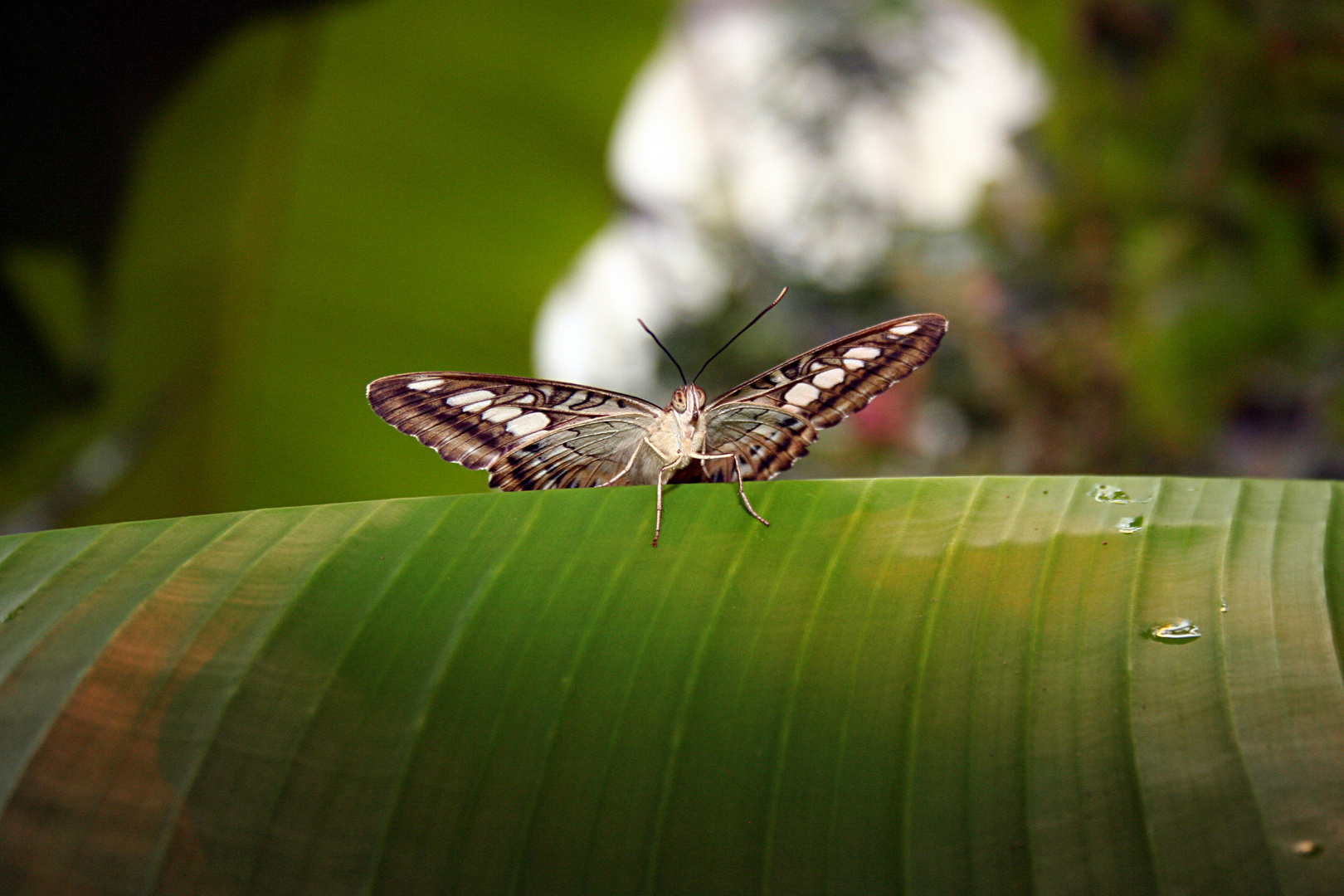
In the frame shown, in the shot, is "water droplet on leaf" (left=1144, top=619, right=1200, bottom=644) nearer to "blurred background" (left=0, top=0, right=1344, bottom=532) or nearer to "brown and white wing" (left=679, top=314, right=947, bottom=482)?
"brown and white wing" (left=679, top=314, right=947, bottom=482)

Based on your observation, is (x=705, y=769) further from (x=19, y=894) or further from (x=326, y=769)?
(x=19, y=894)

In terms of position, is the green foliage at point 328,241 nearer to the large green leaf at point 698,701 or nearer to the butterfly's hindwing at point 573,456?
the butterfly's hindwing at point 573,456

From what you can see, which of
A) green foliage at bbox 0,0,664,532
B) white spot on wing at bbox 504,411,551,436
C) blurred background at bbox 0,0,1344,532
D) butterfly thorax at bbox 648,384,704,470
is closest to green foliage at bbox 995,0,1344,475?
blurred background at bbox 0,0,1344,532

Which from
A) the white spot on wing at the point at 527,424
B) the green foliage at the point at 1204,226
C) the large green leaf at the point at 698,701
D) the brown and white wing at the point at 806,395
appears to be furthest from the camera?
the green foliage at the point at 1204,226

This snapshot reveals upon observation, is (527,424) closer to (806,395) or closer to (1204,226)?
(806,395)

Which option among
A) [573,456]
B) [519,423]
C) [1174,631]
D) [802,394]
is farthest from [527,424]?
[1174,631]

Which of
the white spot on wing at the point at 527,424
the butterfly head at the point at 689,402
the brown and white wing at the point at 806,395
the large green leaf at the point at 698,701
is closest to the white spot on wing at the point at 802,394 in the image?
the brown and white wing at the point at 806,395
